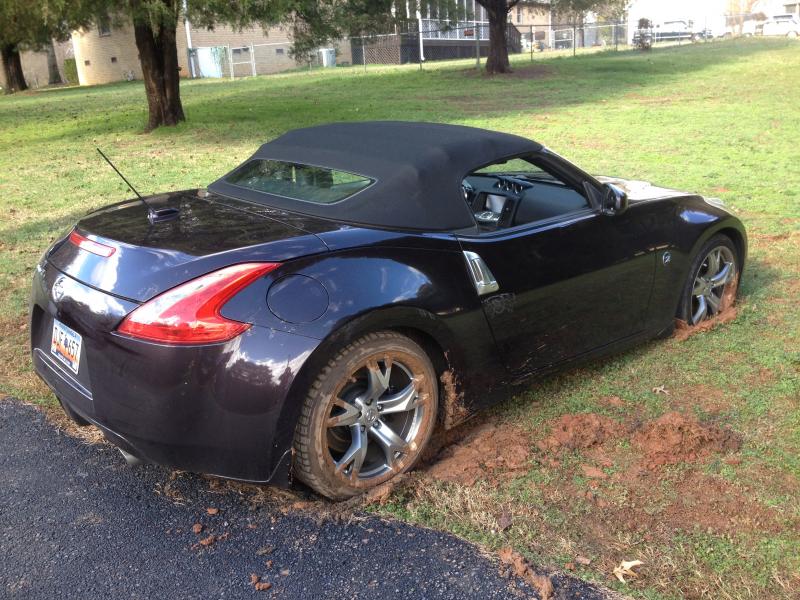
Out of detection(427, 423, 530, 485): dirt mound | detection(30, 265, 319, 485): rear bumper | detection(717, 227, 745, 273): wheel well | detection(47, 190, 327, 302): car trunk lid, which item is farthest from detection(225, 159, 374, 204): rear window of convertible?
detection(717, 227, 745, 273): wheel well

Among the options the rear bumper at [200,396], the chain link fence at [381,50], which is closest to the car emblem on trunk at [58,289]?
the rear bumper at [200,396]

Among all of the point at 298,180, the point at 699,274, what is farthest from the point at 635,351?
the point at 298,180

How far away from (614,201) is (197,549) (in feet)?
8.66

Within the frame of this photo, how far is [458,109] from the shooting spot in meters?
18.8

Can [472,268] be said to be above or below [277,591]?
above

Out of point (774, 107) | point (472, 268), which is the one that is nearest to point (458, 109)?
point (774, 107)

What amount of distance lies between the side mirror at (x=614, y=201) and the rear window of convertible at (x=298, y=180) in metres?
1.33

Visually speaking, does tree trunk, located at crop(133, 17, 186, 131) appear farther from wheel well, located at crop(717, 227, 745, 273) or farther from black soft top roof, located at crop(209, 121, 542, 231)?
wheel well, located at crop(717, 227, 745, 273)

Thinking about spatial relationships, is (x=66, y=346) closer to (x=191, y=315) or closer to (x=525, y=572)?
(x=191, y=315)

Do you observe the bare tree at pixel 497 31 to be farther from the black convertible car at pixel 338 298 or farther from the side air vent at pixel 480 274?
the side air vent at pixel 480 274

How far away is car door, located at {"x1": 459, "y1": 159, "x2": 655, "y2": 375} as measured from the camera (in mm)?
3576

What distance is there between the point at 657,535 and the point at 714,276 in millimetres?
2506

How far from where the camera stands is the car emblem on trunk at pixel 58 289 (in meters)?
3.15

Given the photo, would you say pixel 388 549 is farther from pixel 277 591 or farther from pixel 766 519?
pixel 766 519
